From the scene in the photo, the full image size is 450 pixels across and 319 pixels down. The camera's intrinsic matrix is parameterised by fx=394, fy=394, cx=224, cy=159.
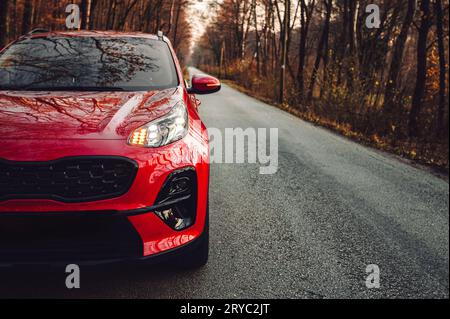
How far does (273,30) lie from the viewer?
3091cm

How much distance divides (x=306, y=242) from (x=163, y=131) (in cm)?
163

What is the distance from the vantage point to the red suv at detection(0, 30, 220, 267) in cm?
198

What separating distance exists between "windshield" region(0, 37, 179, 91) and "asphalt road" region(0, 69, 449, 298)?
1.38m

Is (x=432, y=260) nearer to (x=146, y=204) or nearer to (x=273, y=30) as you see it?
(x=146, y=204)

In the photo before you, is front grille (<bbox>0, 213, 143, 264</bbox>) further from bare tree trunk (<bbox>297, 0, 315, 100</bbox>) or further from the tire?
bare tree trunk (<bbox>297, 0, 315, 100</bbox>)

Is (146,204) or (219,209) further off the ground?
(146,204)

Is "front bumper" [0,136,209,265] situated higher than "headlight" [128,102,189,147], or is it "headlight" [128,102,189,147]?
"headlight" [128,102,189,147]

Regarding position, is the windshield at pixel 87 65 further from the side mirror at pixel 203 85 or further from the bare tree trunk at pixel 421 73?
the bare tree trunk at pixel 421 73

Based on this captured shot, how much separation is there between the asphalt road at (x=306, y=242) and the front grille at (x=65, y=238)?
8 cm

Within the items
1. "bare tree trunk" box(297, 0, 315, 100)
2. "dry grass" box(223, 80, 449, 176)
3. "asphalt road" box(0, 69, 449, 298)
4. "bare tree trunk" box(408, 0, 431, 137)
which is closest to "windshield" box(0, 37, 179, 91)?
"asphalt road" box(0, 69, 449, 298)

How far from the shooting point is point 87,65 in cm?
326

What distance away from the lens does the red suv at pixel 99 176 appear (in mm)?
1979
